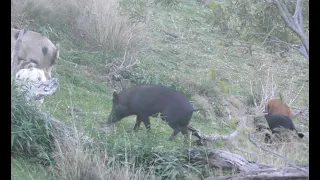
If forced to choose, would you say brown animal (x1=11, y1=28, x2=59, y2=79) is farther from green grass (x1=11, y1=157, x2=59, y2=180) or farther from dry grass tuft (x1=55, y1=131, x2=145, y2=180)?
dry grass tuft (x1=55, y1=131, x2=145, y2=180)

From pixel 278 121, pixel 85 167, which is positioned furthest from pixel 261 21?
pixel 85 167

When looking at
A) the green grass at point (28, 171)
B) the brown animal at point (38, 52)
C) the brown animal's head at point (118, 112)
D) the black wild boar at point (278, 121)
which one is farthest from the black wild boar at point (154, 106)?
the brown animal at point (38, 52)

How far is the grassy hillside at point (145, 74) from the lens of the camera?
8.29 metres

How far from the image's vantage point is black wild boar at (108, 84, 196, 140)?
32.5ft

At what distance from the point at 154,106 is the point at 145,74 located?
167 inches

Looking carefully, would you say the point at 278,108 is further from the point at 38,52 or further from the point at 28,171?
the point at 28,171

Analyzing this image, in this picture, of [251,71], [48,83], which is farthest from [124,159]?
[251,71]

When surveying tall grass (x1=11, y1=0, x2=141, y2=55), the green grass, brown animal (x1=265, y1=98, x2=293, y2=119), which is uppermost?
tall grass (x1=11, y1=0, x2=141, y2=55)

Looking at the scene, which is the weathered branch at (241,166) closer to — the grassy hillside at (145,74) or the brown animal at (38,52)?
the grassy hillside at (145,74)

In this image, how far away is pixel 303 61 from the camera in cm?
1792

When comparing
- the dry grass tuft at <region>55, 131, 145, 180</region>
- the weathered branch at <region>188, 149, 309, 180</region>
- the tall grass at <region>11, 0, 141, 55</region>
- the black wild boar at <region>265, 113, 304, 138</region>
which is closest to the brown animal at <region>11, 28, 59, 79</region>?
the tall grass at <region>11, 0, 141, 55</region>

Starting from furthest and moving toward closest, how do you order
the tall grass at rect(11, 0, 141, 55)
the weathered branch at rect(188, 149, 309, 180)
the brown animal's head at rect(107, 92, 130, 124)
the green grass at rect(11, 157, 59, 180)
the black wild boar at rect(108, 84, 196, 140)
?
the tall grass at rect(11, 0, 141, 55) < the brown animal's head at rect(107, 92, 130, 124) < the black wild boar at rect(108, 84, 196, 140) < the green grass at rect(11, 157, 59, 180) < the weathered branch at rect(188, 149, 309, 180)

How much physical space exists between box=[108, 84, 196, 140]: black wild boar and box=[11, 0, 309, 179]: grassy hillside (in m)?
0.24

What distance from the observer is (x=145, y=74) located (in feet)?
46.9
